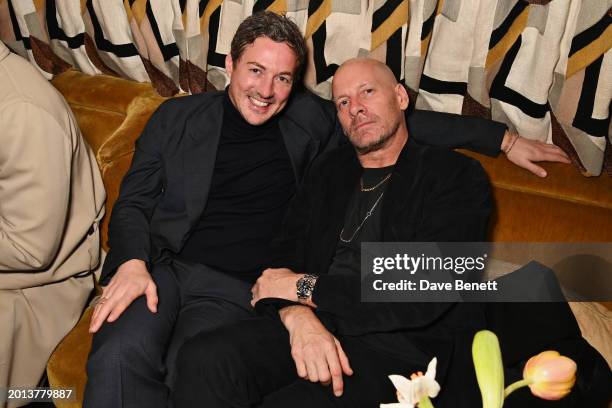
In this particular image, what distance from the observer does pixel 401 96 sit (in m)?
1.89

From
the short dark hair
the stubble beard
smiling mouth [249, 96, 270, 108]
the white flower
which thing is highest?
the short dark hair

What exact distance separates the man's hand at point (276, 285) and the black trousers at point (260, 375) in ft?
0.43

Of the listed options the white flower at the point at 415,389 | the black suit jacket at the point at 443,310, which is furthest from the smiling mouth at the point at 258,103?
the white flower at the point at 415,389

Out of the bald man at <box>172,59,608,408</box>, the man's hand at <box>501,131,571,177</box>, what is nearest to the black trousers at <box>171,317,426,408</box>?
the bald man at <box>172,59,608,408</box>

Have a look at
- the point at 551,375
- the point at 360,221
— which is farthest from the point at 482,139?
the point at 551,375

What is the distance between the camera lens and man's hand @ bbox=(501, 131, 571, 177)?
193cm

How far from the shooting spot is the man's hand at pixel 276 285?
5.74 feet

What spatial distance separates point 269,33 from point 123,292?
817 mm

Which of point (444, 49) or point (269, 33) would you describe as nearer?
point (269, 33)

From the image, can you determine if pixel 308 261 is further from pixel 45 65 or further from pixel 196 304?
pixel 45 65

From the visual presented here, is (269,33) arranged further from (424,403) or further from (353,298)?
(424,403)

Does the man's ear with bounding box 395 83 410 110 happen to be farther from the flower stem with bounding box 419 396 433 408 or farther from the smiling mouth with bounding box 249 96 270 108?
the flower stem with bounding box 419 396 433 408

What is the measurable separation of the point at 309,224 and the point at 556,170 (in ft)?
2.40

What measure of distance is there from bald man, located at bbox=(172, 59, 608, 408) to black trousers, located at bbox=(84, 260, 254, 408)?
0.12 m
